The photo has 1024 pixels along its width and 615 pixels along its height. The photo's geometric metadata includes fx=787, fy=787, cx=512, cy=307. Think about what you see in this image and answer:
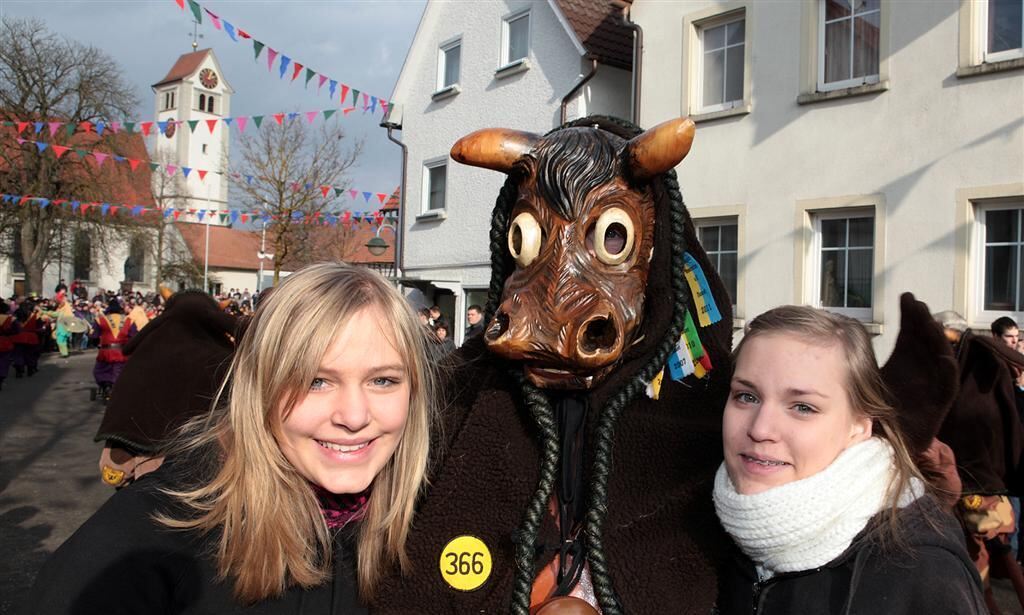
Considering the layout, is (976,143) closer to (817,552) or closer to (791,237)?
(791,237)

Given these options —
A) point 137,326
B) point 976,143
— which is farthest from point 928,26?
point 137,326

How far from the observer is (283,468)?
1.67m

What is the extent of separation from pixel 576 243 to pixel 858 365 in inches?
25.8

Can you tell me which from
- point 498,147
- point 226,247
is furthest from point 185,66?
point 498,147

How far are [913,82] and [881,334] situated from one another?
275cm

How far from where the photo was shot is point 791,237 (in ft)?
30.9

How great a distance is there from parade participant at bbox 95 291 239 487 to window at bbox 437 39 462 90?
12754mm

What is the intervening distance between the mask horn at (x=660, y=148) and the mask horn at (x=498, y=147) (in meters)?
0.25

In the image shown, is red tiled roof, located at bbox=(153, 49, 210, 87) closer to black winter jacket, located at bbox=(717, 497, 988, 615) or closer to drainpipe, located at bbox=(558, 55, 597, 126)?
drainpipe, located at bbox=(558, 55, 597, 126)

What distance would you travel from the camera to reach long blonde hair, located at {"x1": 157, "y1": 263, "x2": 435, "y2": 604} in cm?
155

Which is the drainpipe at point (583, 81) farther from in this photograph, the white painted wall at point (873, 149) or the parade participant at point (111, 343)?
the parade participant at point (111, 343)

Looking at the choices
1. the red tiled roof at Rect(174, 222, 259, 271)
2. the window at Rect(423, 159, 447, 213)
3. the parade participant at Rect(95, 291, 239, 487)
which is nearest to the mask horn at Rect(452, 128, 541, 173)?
the parade participant at Rect(95, 291, 239, 487)

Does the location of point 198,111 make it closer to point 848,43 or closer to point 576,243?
point 848,43

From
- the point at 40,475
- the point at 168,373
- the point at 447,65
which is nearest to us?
the point at 168,373
